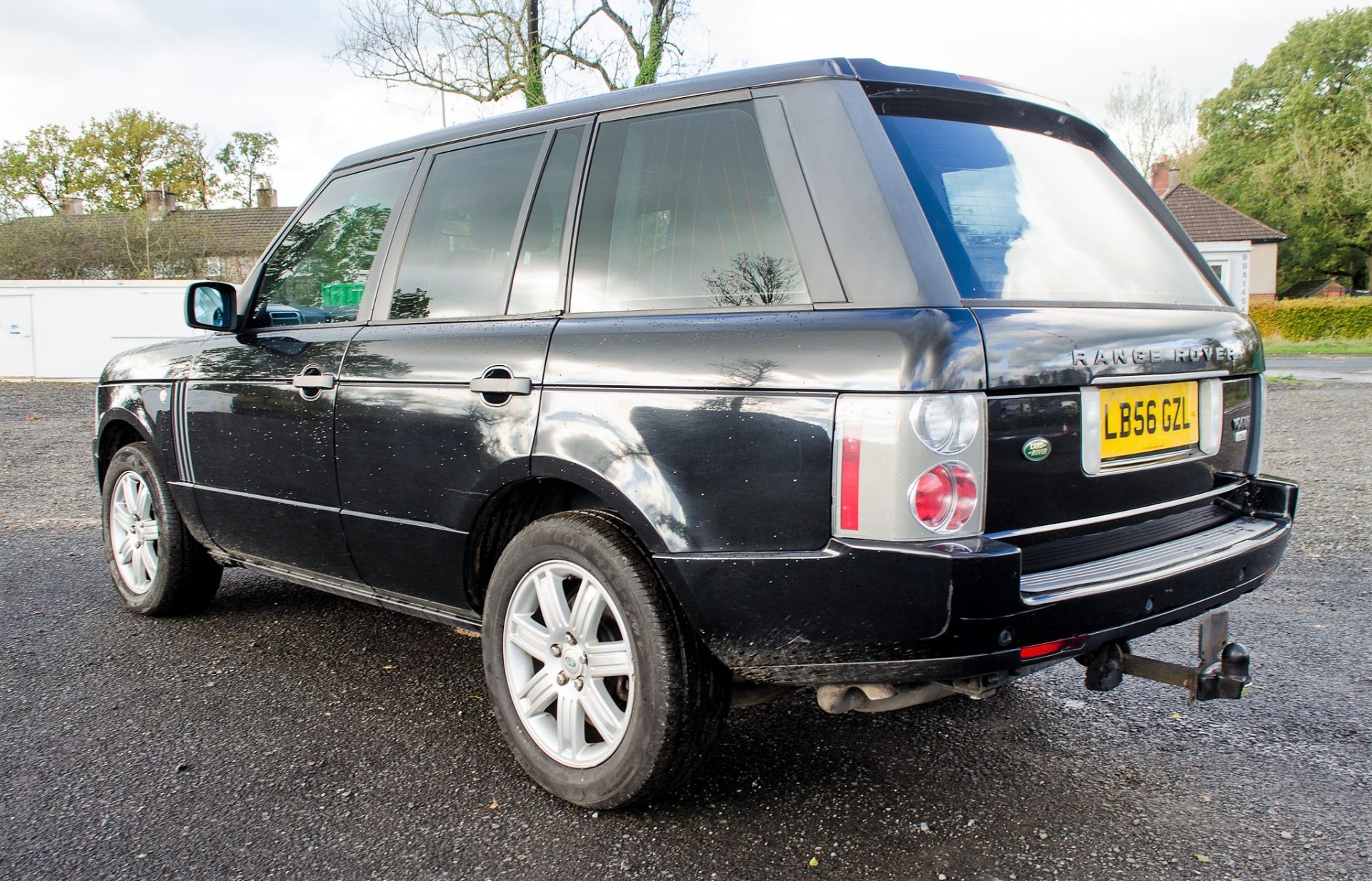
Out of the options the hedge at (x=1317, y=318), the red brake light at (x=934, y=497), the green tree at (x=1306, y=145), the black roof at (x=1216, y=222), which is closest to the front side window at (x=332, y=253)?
the red brake light at (x=934, y=497)

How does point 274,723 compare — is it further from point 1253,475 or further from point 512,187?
point 1253,475

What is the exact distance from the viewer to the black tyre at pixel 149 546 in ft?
13.9

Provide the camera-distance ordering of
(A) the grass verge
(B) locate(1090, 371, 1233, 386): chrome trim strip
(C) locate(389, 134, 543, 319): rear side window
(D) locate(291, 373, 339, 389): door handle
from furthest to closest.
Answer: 1. (A) the grass verge
2. (D) locate(291, 373, 339, 389): door handle
3. (C) locate(389, 134, 543, 319): rear side window
4. (B) locate(1090, 371, 1233, 386): chrome trim strip

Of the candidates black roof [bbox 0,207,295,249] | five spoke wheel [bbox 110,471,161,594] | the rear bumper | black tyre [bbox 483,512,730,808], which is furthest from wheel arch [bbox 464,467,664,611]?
black roof [bbox 0,207,295,249]

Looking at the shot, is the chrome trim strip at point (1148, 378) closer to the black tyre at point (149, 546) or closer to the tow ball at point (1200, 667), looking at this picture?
the tow ball at point (1200, 667)

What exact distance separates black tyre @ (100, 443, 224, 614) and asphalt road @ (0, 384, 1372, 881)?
15 centimetres

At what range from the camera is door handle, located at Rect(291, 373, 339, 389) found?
329 cm

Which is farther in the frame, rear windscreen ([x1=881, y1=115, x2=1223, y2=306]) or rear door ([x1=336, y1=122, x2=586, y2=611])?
rear door ([x1=336, y1=122, x2=586, y2=611])

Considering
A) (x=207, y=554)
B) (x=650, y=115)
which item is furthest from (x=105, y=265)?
(x=650, y=115)

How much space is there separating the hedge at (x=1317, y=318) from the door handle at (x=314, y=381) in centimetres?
3604

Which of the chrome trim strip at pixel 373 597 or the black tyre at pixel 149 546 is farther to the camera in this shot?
the black tyre at pixel 149 546

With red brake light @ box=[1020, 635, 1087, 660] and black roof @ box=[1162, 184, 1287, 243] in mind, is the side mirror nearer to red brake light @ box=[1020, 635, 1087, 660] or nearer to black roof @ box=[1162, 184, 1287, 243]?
red brake light @ box=[1020, 635, 1087, 660]

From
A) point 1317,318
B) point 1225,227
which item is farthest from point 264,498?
point 1225,227

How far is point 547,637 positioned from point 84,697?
6.28 feet
